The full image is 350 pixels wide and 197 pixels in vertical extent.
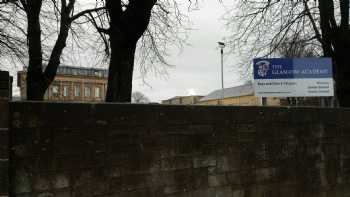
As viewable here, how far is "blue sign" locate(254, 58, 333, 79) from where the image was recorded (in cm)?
920

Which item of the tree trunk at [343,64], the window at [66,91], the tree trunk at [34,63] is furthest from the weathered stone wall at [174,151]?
the window at [66,91]

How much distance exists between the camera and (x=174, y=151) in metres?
5.82

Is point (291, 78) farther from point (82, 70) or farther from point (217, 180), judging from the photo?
point (82, 70)

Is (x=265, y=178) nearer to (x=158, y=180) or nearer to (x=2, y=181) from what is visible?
(x=158, y=180)

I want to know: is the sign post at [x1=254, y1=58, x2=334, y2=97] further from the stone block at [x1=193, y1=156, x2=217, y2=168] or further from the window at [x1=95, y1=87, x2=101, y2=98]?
the window at [x1=95, y1=87, x2=101, y2=98]

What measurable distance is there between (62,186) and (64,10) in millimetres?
Result: 10488

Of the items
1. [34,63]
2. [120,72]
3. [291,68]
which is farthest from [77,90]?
[291,68]

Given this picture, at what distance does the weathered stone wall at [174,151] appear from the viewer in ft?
15.1

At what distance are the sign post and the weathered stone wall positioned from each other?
88 cm

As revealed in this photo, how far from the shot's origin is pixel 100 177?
5039mm

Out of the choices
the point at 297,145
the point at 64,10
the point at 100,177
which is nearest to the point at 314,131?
the point at 297,145

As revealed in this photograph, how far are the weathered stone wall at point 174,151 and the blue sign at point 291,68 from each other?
110 cm

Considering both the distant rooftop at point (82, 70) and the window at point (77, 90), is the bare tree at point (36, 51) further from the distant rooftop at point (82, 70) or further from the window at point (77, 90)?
the window at point (77, 90)

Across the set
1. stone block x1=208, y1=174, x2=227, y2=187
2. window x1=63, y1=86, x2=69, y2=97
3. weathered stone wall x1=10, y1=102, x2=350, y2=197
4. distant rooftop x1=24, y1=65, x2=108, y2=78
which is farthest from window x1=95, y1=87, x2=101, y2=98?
stone block x1=208, y1=174, x2=227, y2=187
